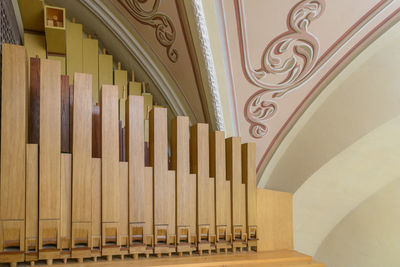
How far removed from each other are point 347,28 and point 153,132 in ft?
6.31

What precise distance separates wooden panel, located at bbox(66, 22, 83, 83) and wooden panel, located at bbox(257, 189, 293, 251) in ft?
7.32

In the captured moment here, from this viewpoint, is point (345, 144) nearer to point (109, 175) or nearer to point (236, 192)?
point (236, 192)

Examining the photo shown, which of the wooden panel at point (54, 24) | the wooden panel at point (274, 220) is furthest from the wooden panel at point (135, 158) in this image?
the wooden panel at point (54, 24)

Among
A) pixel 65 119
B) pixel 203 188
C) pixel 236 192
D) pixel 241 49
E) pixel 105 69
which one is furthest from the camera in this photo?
pixel 105 69

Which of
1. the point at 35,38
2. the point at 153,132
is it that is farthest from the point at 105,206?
the point at 35,38

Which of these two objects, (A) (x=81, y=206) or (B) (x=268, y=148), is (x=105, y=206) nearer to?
(A) (x=81, y=206)

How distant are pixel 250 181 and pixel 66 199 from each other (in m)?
1.50

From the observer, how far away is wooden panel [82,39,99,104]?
161 inches

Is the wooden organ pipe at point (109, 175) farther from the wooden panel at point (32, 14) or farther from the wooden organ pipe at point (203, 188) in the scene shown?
the wooden panel at point (32, 14)

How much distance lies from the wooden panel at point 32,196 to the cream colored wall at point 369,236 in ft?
12.6

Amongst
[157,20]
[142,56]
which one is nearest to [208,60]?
[157,20]

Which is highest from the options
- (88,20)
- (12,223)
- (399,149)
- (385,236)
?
(88,20)

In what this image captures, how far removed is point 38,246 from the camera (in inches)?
95.7

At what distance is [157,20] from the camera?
11.9ft
